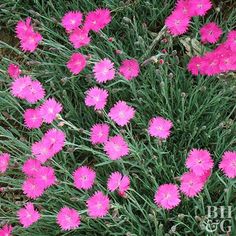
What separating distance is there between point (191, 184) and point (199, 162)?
107mm

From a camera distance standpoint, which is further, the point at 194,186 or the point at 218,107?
the point at 218,107

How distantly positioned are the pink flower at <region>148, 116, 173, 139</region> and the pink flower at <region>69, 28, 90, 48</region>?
21.8 inches

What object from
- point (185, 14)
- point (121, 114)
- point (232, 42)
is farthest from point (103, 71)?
point (232, 42)

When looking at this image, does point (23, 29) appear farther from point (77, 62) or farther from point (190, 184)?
point (190, 184)

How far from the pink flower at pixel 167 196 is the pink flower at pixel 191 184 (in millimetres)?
41

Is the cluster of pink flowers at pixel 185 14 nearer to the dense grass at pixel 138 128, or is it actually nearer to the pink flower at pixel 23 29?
the dense grass at pixel 138 128

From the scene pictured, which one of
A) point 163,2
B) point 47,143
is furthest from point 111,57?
point 47,143

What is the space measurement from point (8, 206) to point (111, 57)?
95 cm

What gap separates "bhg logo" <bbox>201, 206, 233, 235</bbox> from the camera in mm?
1930

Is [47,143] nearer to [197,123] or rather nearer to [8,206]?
[8,206]

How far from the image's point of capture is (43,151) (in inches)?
76.7

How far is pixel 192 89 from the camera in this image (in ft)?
7.77

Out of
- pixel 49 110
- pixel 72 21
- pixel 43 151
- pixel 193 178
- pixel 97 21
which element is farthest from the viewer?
pixel 72 21

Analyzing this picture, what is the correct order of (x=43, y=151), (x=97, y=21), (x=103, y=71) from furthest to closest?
1. (x=97, y=21)
2. (x=103, y=71)
3. (x=43, y=151)
